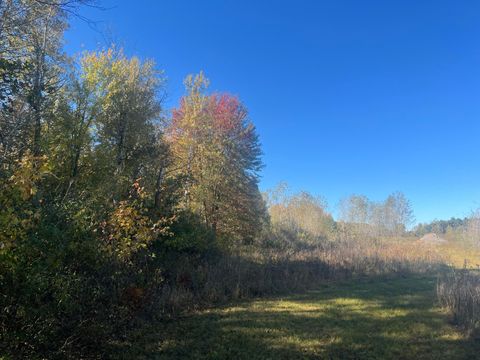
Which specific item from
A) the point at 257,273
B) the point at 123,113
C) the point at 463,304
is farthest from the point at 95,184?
the point at 463,304

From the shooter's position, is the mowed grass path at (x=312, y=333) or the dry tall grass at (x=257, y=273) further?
the dry tall grass at (x=257, y=273)

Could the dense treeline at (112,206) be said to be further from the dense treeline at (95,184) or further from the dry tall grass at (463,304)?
the dry tall grass at (463,304)

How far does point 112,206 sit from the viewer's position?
7234 millimetres

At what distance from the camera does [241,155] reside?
2100cm

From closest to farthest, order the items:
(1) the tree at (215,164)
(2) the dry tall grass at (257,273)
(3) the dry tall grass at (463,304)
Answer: (3) the dry tall grass at (463,304) → (2) the dry tall grass at (257,273) → (1) the tree at (215,164)

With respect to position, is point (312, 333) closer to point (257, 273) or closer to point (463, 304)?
point (463, 304)

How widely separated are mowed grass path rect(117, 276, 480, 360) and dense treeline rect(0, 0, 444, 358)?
1.01 m

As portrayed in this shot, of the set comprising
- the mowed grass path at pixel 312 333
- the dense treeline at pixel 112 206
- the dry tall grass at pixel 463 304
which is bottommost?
the mowed grass path at pixel 312 333

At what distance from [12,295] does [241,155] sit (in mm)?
17460

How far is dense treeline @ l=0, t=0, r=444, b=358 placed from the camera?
14.6 feet

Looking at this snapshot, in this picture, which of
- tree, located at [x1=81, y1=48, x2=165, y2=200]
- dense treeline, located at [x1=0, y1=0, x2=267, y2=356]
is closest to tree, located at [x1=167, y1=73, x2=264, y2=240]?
dense treeline, located at [x1=0, y1=0, x2=267, y2=356]

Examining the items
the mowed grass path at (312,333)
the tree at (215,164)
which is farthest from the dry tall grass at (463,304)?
the tree at (215,164)

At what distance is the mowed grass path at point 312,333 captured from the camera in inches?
232

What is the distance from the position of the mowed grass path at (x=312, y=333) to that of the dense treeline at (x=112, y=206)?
39.9 inches
